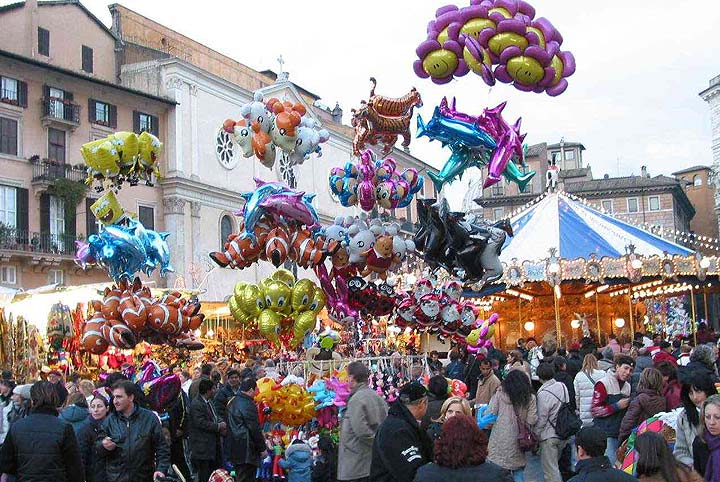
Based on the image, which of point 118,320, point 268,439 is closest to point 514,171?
point 268,439

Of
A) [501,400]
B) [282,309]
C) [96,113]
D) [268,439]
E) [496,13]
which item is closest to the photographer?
[501,400]

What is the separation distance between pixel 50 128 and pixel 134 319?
58.1 feet

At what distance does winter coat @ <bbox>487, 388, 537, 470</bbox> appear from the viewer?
7.23m

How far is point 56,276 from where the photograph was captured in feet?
88.4

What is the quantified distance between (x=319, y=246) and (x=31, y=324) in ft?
28.5

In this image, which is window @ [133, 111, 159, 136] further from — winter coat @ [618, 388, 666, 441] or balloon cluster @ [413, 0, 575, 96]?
winter coat @ [618, 388, 666, 441]

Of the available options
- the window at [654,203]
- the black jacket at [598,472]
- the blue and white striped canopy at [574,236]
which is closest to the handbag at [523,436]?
the black jacket at [598,472]

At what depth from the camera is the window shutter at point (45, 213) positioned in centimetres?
2656

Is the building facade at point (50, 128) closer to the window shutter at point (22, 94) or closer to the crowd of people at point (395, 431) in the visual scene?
the window shutter at point (22, 94)

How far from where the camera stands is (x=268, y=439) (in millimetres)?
9422

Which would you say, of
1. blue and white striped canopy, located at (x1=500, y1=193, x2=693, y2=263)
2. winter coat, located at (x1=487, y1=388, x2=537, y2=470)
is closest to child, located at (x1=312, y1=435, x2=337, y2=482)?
winter coat, located at (x1=487, y1=388, x2=537, y2=470)

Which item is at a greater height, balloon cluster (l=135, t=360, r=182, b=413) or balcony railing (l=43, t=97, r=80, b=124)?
balcony railing (l=43, t=97, r=80, b=124)

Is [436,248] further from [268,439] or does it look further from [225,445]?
[225,445]

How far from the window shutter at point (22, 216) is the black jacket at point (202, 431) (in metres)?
19.6
